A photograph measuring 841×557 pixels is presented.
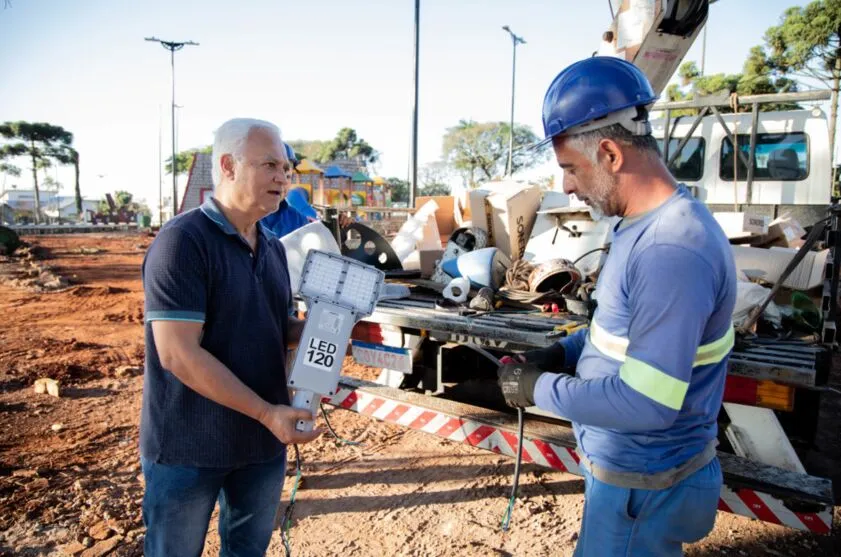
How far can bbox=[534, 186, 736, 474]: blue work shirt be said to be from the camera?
115 centimetres

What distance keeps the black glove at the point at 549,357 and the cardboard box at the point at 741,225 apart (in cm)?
306

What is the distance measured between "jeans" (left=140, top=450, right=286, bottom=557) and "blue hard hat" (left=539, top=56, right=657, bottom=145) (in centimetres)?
148

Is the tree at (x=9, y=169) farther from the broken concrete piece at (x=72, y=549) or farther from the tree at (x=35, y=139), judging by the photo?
the broken concrete piece at (x=72, y=549)

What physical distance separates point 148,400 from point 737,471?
2.21 meters

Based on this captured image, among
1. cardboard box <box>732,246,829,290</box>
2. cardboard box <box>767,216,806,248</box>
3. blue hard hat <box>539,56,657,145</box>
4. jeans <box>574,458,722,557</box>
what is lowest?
jeans <box>574,458,722,557</box>

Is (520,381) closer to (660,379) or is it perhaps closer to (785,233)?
(660,379)

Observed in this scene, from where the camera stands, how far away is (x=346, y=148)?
54438mm

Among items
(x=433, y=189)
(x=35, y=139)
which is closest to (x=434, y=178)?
(x=433, y=189)

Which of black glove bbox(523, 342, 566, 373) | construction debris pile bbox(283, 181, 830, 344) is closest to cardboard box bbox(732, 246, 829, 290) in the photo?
construction debris pile bbox(283, 181, 830, 344)

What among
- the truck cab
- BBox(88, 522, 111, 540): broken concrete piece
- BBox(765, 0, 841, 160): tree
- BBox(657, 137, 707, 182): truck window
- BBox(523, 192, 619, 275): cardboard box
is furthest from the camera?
BBox(765, 0, 841, 160): tree

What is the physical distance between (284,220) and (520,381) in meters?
3.90

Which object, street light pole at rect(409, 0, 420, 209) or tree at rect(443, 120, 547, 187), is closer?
street light pole at rect(409, 0, 420, 209)

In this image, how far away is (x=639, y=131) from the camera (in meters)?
1.38

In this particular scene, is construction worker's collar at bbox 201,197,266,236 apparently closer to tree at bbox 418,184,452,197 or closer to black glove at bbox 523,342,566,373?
black glove at bbox 523,342,566,373
